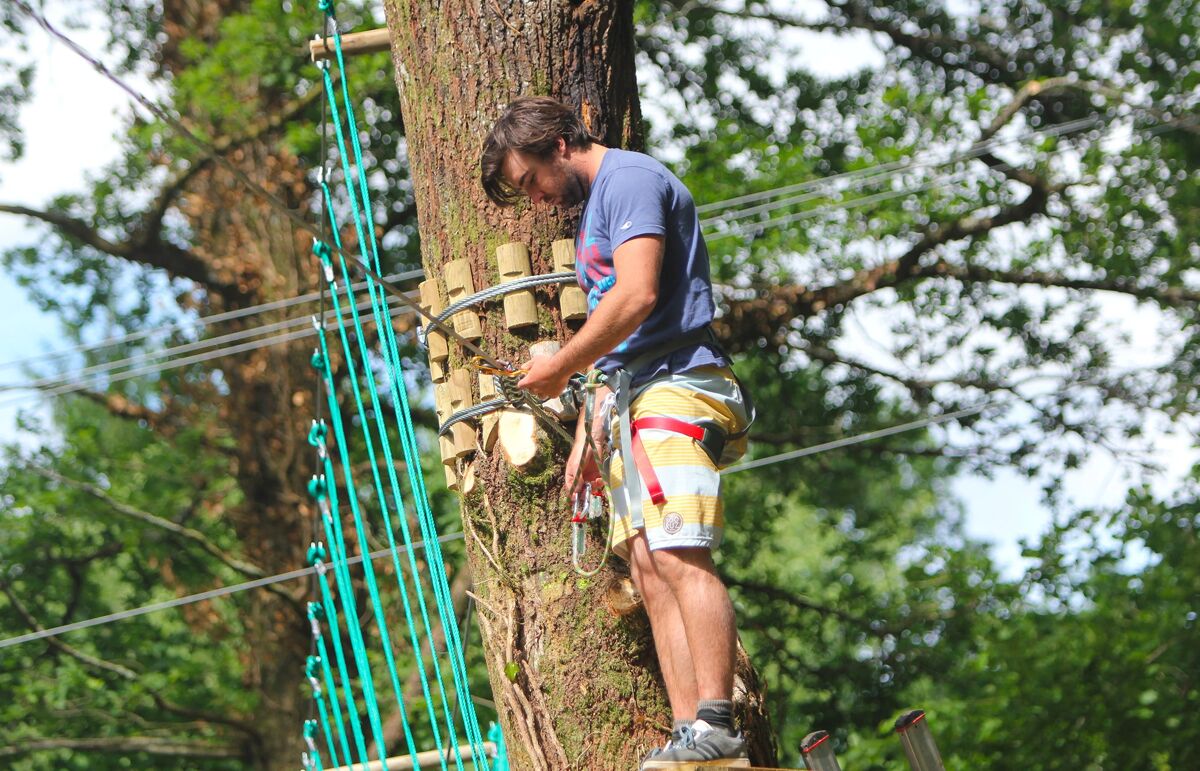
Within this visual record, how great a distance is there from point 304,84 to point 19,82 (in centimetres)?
259

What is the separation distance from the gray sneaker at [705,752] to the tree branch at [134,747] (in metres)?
7.46

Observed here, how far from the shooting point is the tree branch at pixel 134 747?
898 cm

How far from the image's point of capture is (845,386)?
9703 millimetres

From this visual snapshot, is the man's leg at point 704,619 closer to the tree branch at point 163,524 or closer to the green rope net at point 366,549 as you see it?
the green rope net at point 366,549

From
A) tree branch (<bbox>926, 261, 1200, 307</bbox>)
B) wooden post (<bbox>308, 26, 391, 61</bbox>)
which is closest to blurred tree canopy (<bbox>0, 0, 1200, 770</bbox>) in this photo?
tree branch (<bbox>926, 261, 1200, 307</bbox>)

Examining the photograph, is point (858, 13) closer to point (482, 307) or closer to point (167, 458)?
point (167, 458)

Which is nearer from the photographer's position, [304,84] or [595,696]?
[595,696]

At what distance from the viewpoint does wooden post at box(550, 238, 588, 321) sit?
2963mm

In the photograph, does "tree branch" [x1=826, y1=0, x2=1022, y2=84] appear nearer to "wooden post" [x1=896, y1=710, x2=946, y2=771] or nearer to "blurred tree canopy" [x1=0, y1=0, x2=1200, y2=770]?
"blurred tree canopy" [x1=0, y1=0, x2=1200, y2=770]

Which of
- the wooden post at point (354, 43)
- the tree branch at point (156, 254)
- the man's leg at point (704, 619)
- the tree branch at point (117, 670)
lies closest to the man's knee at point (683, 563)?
the man's leg at point (704, 619)

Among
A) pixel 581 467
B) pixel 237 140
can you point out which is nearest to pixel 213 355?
pixel 237 140

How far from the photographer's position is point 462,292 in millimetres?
3031

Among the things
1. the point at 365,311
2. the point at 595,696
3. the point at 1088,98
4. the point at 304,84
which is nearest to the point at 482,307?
the point at 595,696

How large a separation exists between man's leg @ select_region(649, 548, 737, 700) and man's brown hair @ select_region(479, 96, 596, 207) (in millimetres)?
822
